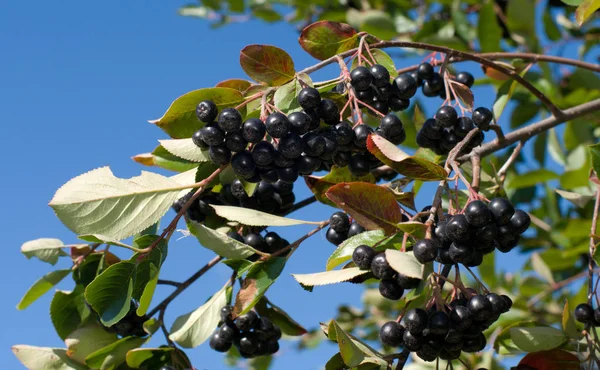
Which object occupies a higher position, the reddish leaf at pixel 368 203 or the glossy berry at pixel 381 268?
the reddish leaf at pixel 368 203

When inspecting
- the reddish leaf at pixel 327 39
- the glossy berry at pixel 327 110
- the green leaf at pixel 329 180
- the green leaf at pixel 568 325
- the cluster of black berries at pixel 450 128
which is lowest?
the green leaf at pixel 568 325

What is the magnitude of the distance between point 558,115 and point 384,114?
615mm

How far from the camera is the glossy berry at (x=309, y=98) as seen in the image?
1.42m

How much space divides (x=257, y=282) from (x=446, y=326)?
463 millimetres

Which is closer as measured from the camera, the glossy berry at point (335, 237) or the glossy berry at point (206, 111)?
the glossy berry at point (206, 111)

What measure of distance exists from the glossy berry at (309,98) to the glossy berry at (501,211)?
41 cm

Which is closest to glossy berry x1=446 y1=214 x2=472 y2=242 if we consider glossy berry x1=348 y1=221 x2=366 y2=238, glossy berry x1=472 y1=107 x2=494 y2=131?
glossy berry x1=348 y1=221 x2=366 y2=238

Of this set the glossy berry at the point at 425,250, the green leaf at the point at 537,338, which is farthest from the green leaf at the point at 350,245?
the green leaf at the point at 537,338

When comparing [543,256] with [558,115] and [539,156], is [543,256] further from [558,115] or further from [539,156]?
[558,115]

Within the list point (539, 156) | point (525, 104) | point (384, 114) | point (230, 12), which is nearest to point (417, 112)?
point (384, 114)

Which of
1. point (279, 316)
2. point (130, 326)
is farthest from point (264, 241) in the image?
point (130, 326)

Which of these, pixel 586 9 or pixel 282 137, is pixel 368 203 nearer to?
pixel 282 137

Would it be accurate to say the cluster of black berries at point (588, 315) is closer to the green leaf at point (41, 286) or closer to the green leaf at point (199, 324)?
the green leaf at point (199, 324)

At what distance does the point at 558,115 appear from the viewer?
1.99 metres
